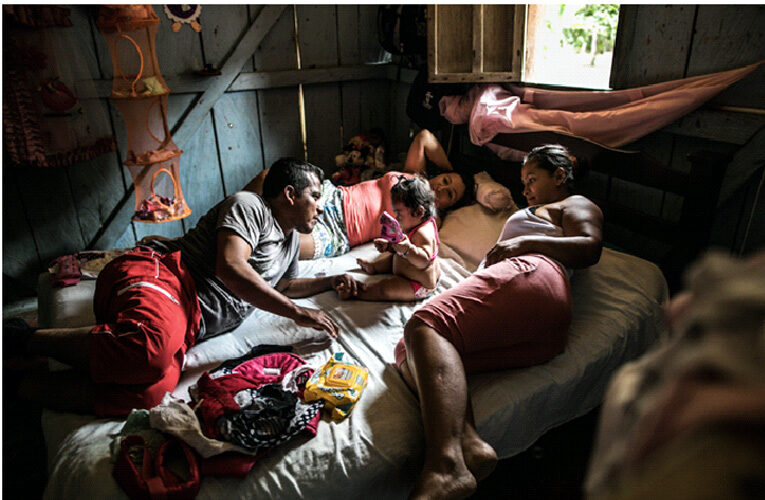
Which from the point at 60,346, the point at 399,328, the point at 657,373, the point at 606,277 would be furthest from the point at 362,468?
the point at 606,277

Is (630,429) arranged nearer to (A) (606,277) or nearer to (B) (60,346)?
(B) (60,346)

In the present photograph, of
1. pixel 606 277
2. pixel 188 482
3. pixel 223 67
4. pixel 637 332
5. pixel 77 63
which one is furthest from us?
pixel 223 67

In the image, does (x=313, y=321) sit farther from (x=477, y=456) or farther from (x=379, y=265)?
(x=477, y=456)

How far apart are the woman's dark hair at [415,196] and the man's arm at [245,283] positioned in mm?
715

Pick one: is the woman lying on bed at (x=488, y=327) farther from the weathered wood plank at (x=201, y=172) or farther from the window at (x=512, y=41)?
the weathered wood plank at (x=201, y=172)

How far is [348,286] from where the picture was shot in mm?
1981

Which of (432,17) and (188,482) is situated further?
(432,17)

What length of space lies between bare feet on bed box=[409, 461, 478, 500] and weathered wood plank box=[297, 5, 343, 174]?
2.83 meters

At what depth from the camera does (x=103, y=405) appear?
51.5 inches

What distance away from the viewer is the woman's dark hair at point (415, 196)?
2090 mm

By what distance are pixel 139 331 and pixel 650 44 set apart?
2.14 metres

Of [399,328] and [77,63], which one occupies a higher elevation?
[77,63]

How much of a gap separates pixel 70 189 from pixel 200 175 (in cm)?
75

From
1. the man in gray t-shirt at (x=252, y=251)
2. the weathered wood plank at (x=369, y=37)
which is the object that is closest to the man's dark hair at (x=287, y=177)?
the man in gray t-shirt at (x=252, y=251)
